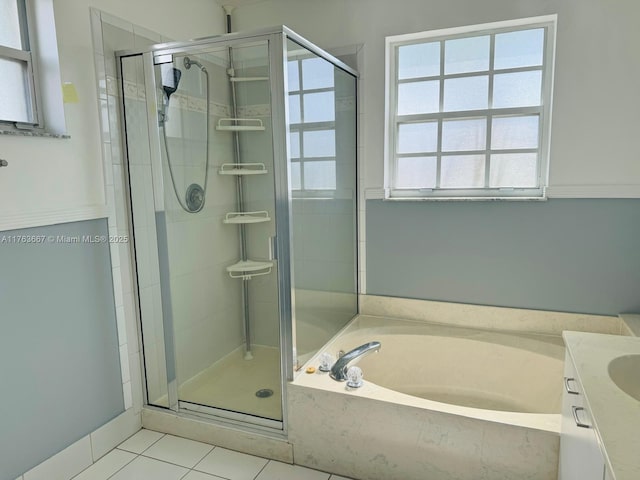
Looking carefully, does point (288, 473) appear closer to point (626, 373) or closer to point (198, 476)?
point (198, 476)

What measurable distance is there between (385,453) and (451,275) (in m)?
1.15

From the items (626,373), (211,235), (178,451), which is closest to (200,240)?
(211,235)

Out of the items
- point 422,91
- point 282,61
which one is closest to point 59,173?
point 282,61

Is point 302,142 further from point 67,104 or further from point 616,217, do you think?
point 616,217

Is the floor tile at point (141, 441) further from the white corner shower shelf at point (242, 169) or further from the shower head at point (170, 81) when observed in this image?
the shower head at point (170, 81)

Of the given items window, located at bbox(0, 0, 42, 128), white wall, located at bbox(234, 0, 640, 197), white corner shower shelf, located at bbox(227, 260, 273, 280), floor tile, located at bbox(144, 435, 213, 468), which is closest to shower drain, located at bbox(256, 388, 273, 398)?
floor tile, located at bbox(144, 435, 213, 468)

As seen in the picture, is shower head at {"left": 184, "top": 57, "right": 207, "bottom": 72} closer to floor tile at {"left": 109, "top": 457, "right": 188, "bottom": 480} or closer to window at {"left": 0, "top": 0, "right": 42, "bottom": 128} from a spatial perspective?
window at {"left": 0, "top": 0, "right": 42, "bottom": 128}

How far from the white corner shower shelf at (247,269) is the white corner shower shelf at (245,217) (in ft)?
0.78

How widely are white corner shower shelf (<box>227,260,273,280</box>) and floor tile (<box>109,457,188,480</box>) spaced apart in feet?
3.35

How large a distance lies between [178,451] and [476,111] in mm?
2434

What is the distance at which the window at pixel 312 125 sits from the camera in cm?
205

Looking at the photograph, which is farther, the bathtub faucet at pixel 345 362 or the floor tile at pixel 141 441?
the floor tile at pixel 141 441

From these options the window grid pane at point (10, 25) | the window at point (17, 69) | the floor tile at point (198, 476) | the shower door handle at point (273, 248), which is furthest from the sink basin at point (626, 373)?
the window grid pane at point (10, 25)

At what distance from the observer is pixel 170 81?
2.21m
